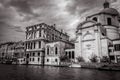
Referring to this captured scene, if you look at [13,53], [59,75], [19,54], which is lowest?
[59,75]

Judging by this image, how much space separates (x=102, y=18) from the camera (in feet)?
141

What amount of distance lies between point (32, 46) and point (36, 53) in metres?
5.32

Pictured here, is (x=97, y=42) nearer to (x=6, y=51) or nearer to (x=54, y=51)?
(x=54, y=51)

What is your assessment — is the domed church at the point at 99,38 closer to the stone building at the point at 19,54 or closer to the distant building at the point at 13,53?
the stone building at the point at 19,54

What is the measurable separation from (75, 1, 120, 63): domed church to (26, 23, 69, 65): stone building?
17.8m

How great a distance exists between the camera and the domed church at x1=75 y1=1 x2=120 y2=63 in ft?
105

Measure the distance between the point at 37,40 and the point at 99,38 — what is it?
1171 inches

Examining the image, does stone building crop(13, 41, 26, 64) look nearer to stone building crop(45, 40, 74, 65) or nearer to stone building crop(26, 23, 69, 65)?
stone building crop(26, 23, 69, 65)

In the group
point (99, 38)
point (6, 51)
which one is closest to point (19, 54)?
point (6, 51)

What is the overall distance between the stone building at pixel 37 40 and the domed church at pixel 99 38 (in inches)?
699

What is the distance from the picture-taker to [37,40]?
49.3m

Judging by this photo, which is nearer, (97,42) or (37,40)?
(97,42)

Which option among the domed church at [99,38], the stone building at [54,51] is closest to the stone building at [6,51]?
the stone building at [54,51]

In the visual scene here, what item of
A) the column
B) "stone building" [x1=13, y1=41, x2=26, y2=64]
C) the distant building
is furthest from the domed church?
the distant building
